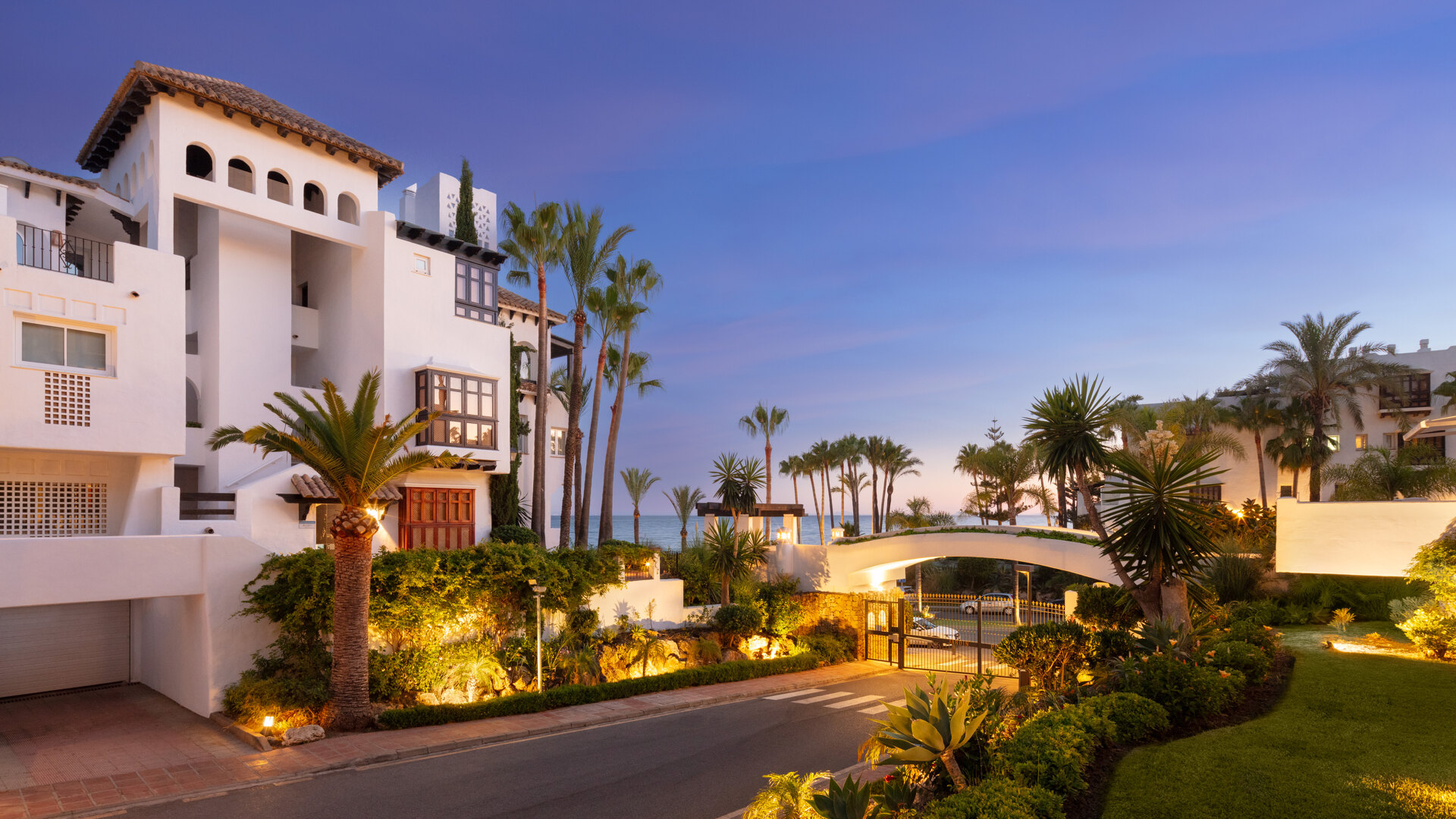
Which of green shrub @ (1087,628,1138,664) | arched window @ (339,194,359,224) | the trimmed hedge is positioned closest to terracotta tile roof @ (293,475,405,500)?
the trimmed hedge

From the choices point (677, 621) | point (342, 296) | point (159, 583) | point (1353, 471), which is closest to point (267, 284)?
point (342, 296)

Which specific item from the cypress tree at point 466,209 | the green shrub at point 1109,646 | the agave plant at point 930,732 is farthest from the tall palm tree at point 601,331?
the agave plant at point 930,732

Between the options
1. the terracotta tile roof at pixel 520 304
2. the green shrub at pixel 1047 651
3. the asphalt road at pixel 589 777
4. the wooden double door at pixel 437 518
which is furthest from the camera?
the terracotta tile roof at pixel 520 304

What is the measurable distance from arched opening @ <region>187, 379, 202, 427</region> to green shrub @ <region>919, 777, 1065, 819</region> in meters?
23.3

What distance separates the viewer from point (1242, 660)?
1284 centimetres

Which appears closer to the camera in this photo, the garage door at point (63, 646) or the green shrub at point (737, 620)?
the garage door at point (63, 646)

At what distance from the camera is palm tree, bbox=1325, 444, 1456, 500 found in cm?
3341

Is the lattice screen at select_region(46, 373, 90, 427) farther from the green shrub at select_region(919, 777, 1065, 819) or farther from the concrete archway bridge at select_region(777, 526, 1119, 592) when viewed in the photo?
the concrete archway bridge at select_region(777, 526, 1119, 592)

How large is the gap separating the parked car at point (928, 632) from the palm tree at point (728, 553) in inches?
252

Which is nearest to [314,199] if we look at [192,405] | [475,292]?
[475,292]

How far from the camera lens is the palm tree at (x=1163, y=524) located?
15.6 meters

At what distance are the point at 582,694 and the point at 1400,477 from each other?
36162 millimetres

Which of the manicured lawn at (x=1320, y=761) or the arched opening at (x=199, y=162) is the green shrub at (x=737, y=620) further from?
the arched opening at (x=199, y=162)

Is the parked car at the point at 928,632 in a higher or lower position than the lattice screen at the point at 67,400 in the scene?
lower
